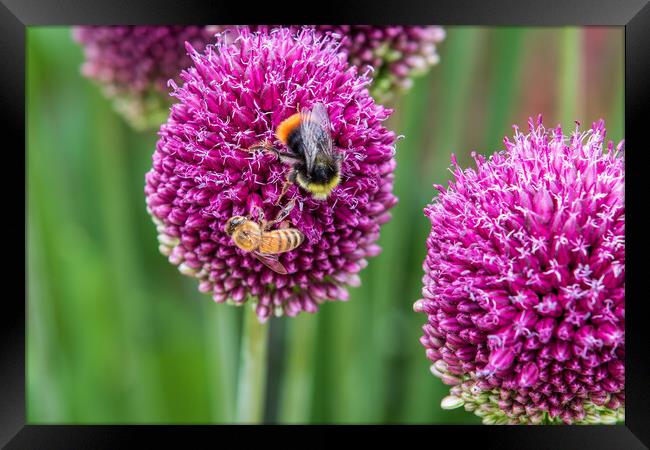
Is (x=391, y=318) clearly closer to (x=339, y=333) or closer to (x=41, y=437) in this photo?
(x=339, y=333)

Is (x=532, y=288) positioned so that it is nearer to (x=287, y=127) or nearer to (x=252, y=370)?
(x=287, y=127)

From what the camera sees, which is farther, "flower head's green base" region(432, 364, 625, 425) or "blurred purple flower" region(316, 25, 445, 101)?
"blurred purple flower" region(316, 25, 445, 101)

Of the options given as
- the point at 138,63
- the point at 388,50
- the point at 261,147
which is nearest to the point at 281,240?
the point at 261,147

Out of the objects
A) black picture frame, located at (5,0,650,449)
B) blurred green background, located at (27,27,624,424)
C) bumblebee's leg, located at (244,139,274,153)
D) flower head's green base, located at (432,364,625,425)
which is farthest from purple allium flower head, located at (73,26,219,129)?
flower head's green base, located at (432,364,625,425)

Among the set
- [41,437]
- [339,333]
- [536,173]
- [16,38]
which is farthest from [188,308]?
[536,173]

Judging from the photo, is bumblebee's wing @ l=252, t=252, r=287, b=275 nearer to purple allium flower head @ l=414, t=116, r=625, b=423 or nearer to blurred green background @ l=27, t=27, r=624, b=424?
purple allium flower head @ l=414, t=116, r=625, b=423
